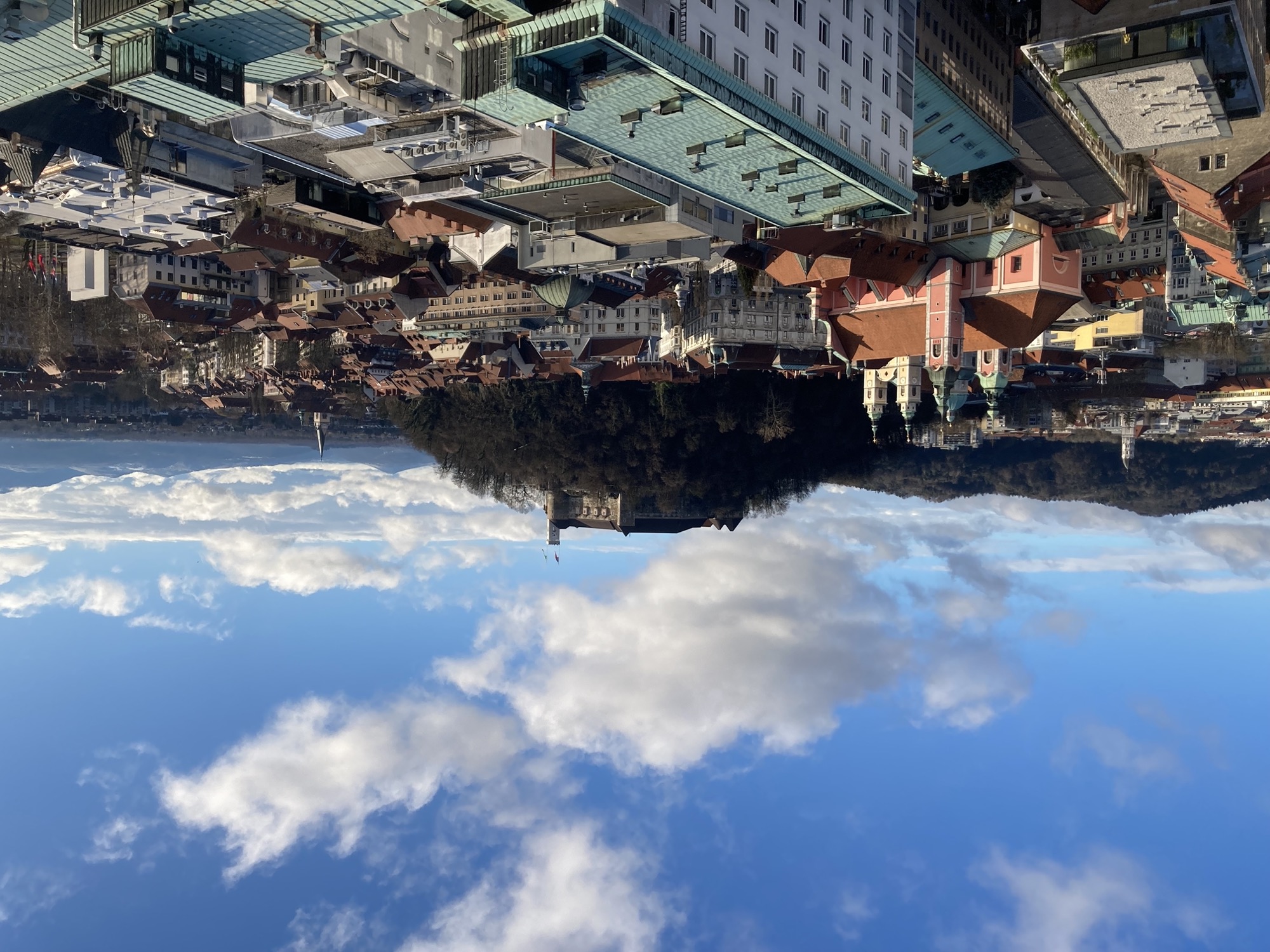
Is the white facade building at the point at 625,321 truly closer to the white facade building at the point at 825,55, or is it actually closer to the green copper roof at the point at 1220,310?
the white facade building at the point at 825,55

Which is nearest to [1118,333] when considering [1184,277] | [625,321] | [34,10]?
[1184,277]

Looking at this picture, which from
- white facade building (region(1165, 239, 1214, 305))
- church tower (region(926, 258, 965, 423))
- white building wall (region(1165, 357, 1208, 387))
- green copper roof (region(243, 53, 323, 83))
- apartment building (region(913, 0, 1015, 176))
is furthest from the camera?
white building wall (region(1165, 357, 1208, 387))

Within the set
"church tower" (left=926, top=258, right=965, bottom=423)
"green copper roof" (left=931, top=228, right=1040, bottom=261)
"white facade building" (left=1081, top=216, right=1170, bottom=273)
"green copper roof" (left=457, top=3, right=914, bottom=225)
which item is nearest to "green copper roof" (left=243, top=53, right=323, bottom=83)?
"green copper roof" (left=457, top=3, right=914, bottom=225)

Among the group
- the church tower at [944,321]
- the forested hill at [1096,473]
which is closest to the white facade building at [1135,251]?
the church tower at [944,321]

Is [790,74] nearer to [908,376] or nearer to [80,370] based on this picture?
[908,376]

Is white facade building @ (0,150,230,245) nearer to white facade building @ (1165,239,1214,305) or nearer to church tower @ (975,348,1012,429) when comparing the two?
church tower @ (975,348,1012,429)

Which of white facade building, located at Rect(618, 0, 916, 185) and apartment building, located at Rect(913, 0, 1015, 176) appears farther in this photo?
apartment building, located at Rect(913, 0, 1015, 176)

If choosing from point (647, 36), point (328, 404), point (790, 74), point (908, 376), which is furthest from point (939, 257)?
point (328, 404)
